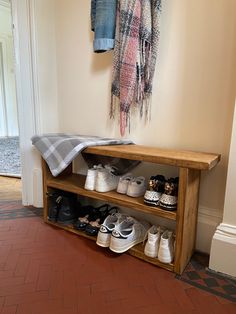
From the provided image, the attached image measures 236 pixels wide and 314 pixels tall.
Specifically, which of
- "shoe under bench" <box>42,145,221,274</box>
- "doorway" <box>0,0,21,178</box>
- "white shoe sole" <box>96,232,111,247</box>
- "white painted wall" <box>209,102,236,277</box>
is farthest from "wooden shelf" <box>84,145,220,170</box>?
"doorway" <box>0,0,21,178</box>

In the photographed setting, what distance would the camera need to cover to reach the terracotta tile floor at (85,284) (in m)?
1.09

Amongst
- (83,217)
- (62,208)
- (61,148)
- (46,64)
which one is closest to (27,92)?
(46,64)

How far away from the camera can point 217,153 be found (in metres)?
1.43

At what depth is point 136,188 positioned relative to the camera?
1483 millimetres

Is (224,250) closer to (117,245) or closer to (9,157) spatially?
(117,245)

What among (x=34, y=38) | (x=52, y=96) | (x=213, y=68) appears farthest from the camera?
(x=52, y=96)

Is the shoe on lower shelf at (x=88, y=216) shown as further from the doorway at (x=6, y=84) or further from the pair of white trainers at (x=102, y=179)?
the doorway at (x=6, y=84)

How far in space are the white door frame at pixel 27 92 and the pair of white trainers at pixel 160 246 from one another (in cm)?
121

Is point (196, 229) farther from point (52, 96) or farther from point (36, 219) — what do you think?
point (52, 96)

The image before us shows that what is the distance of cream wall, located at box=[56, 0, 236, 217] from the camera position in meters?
1.35

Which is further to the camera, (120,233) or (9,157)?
(9,157)

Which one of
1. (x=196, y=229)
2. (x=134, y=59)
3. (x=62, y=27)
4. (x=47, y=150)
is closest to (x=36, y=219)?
(x=47, y=150)

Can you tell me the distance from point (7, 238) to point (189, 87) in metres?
1.57

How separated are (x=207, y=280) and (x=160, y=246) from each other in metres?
0.29
